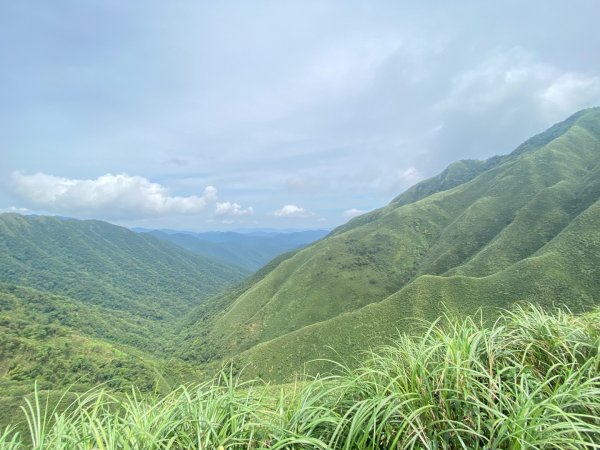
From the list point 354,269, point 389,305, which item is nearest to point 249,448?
point 389,305

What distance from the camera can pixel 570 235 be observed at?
97812 mm

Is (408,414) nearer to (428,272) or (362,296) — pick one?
(362,296)

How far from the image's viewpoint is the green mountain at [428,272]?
85.6 meters

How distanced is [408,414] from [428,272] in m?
143

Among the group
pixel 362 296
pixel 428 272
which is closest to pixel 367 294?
pixel 362 296

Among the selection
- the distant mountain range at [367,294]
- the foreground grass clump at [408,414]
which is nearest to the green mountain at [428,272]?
the distant mountain range at [367,294]

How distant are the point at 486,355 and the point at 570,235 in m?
116

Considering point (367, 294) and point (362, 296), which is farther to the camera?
Result: point (367, 294)

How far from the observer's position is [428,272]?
452 ft

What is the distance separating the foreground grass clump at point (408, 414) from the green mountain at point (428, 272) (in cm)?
5582

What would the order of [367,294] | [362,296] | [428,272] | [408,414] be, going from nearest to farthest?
[408,414] → [362,296] → [367,294] → [428,272]

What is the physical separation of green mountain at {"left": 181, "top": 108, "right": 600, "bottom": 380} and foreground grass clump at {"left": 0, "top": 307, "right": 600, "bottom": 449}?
55817 millimetres

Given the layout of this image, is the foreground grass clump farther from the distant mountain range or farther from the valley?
the distant mountain range

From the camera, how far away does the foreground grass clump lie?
14.1 ft
